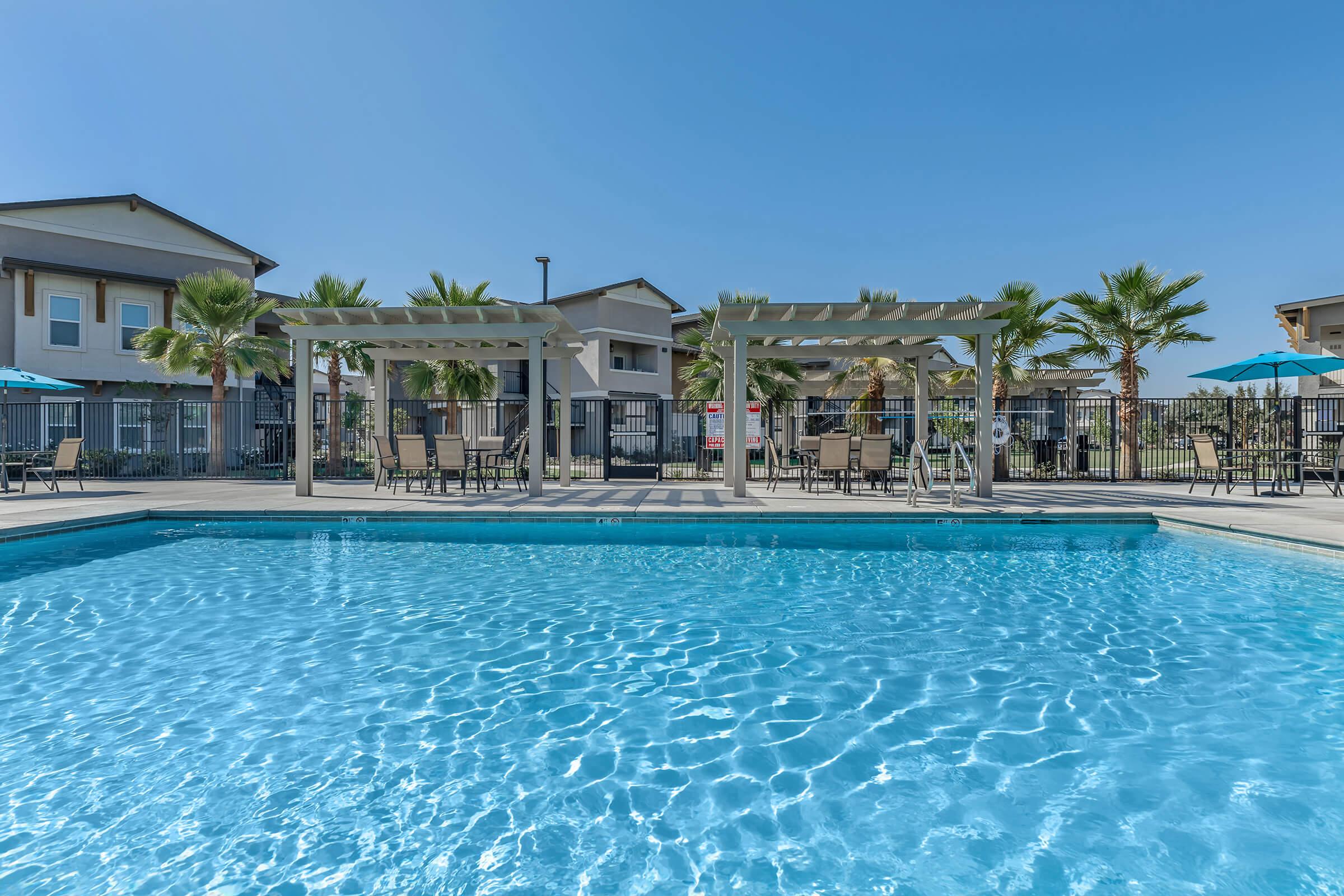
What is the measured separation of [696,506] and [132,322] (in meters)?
18.4

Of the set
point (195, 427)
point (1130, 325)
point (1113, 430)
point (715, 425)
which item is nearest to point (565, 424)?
point (715, 425)

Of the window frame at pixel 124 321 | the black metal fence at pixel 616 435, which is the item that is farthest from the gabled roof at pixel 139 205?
the black metal fence at pixel 616 435

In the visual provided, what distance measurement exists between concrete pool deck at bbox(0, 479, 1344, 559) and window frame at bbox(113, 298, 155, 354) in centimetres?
716

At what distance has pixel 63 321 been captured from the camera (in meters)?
18.0

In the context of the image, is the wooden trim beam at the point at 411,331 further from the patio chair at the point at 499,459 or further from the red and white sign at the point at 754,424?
the red and white sign at the point at 754,424

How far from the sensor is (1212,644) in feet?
14.7

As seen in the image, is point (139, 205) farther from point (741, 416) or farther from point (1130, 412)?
point (1130, 412)

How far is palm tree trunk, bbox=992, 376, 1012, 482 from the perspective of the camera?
15.5 metres

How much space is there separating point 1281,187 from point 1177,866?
20.2m

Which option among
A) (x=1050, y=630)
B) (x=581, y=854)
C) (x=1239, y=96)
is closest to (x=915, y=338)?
(x=1239, y=96)

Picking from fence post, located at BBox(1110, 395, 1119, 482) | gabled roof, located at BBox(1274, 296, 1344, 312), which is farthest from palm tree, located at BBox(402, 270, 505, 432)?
gabled roof, located at BBox(1274, 296, 1344, 312)

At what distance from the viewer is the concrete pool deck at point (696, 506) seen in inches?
344

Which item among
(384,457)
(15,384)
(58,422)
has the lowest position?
(384,457)

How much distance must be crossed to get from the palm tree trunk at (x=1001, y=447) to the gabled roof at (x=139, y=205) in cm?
2197
